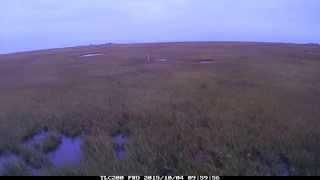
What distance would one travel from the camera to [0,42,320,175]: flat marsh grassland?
25.1 feet

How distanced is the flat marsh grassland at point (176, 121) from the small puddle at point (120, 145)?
53mm

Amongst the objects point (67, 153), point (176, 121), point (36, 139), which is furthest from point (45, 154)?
point (176, 121)

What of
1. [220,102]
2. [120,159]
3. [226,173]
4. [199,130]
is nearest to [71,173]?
[120,159]

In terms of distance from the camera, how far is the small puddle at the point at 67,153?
8.35m

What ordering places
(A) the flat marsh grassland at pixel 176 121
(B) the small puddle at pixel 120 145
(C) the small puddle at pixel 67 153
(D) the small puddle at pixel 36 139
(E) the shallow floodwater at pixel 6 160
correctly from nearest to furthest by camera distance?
(A) the flat marsh grassland at pixel 176 121 < (E) the shallow floodwater at pixel 6 160 < (C) the small puddle at pixel 67 153 < (B) the small puddle at pixel 120 145 < (D) the small puddle at pixel 36 139

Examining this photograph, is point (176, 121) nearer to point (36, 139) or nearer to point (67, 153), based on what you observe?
point (67, 153)

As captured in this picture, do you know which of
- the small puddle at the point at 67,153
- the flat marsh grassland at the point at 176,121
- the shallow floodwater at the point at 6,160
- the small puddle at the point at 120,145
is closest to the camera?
the flat marsh grassland at the point at 176,121

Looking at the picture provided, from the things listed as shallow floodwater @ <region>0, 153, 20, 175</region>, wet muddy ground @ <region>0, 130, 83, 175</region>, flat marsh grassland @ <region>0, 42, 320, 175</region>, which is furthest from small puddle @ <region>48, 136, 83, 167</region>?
shallow floodwater @ <region>0, 153, 20, 175</region>

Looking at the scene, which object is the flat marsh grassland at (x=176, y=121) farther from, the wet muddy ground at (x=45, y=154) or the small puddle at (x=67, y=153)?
the small puddle at (x=67, y=153)

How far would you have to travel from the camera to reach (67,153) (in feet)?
29.7

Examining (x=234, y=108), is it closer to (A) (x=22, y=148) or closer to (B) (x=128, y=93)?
(B) (x=128, y=93)

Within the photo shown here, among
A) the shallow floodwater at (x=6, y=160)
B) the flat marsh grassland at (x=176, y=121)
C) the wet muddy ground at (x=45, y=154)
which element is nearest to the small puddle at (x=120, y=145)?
the flat marsh grassland at (x=176, y=121)

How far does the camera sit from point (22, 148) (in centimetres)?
912

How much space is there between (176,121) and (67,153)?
11.3ft
